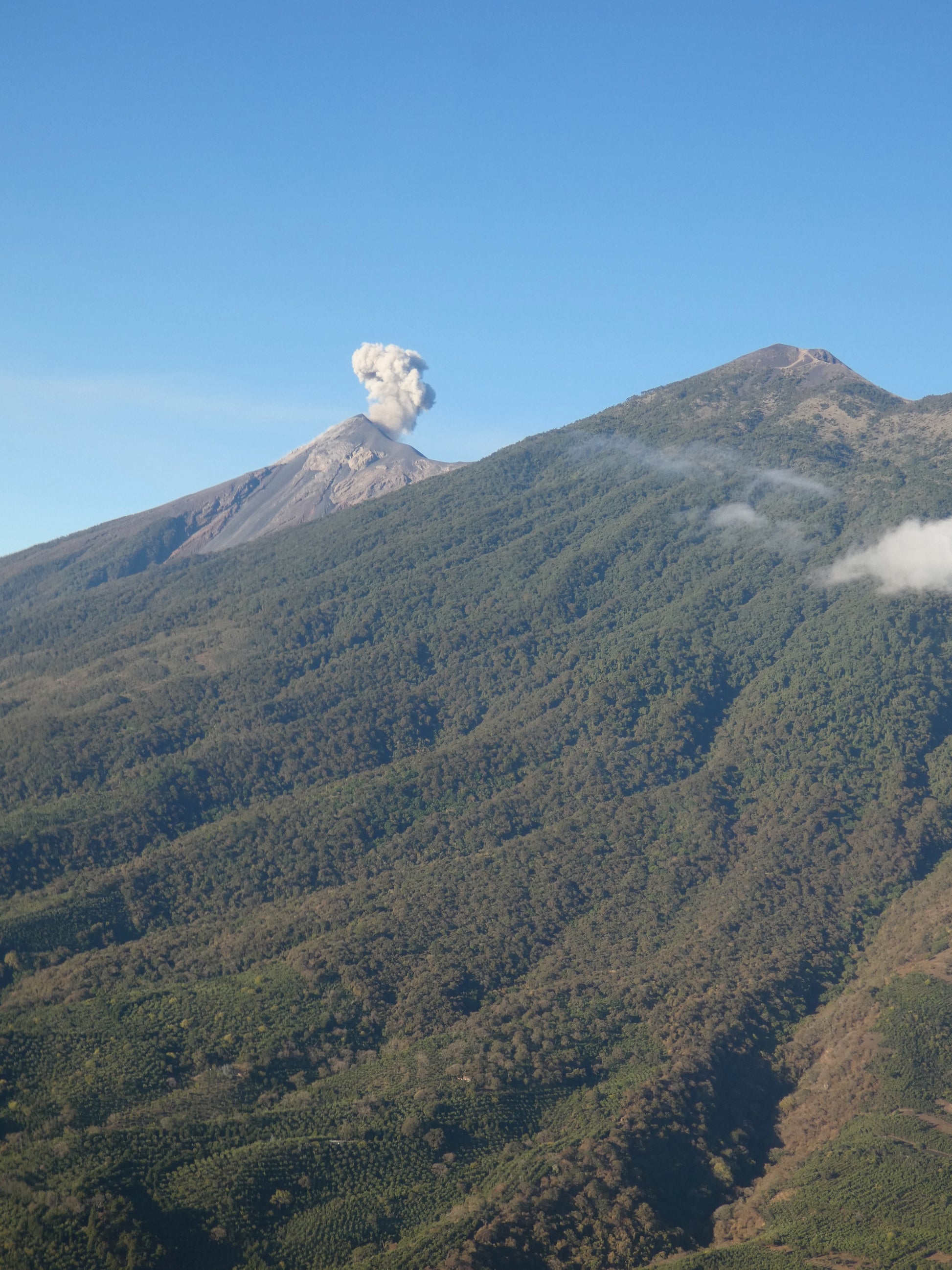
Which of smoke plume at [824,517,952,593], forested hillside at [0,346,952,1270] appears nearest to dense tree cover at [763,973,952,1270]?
forested hillside at [0,346,952,1270]

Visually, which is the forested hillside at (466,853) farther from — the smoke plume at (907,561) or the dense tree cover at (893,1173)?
the dense tree cover at (893,1173)

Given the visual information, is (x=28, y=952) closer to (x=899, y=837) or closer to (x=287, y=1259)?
(x=287, y=1259)

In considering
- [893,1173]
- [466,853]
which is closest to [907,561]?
→ [466,853]

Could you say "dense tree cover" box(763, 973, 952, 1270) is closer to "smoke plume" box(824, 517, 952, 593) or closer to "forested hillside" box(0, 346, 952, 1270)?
"forested hillside" box(0, 346, 952, 1270)

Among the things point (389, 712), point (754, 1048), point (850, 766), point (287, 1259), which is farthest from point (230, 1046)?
point (850, 766)

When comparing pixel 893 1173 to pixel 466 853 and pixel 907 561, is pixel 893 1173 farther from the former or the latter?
pixel 907 561

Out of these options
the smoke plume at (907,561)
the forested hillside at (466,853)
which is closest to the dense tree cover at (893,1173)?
the forested hillside at (466,853)
